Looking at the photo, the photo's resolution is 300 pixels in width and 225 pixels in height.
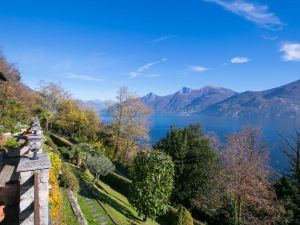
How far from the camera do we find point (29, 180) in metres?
6.88

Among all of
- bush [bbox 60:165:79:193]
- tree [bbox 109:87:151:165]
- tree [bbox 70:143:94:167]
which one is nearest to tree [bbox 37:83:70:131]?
tree [bbox 109:87:151:165]

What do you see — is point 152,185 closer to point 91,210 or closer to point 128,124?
point 91,210

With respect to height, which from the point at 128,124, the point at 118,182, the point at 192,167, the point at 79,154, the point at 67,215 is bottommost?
the point at 118,182

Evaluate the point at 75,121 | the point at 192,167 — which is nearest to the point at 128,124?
the point at 75,121

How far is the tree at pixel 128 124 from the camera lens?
4716 cm

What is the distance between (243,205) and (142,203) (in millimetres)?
9571

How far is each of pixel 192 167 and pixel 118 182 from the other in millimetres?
9044

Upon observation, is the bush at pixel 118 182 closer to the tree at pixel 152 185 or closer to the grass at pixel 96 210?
the grass at pixel 96 210

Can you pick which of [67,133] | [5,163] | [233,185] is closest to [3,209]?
[5,163]

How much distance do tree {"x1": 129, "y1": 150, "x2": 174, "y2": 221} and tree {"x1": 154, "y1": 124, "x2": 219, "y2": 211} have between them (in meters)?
8.57

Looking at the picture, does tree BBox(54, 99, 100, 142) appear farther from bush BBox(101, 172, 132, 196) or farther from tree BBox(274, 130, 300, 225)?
tree BBox(274, 130, 300, 225)

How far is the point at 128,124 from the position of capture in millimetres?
47656

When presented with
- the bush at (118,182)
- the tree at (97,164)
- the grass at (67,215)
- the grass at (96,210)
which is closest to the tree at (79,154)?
the tree at (97,164)

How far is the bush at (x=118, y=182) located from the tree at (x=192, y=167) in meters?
5.60
